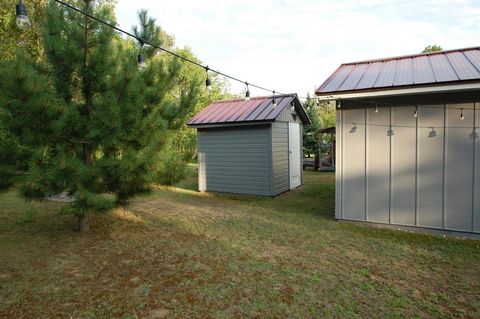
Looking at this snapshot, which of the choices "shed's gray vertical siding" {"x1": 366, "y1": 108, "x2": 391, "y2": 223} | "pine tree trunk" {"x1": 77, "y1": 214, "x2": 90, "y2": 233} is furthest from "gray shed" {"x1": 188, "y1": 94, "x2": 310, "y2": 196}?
"pine tree trunk" {"x1": 77, "y1": 214, "x2": 90, "y2": 233}

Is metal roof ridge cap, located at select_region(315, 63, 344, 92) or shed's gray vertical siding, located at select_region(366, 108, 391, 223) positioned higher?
metal roof ridge cap, located at select_region(315, 63, 344, 92)

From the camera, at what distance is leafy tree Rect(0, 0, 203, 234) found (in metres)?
3.57

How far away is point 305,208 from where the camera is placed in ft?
22.2

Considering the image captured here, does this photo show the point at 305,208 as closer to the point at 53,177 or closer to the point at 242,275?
the point at 242,275

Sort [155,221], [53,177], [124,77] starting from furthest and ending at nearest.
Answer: [155,221] → [124,77] → [53,177]

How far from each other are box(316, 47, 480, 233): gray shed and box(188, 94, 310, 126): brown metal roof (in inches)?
105

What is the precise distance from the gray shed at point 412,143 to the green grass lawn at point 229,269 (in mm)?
412

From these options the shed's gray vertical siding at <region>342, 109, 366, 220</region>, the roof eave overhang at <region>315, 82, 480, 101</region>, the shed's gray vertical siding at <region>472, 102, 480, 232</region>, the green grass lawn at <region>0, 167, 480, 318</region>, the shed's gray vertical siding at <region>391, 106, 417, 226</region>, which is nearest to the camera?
the green grass lawn at <region>0, 167, 480, 318</region>

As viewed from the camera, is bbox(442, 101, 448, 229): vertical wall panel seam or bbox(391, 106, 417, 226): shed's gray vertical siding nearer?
bbox(442, 101, 448, 229): vertical wall panel seam

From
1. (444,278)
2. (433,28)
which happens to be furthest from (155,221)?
(433,28)

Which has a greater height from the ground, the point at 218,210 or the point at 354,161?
the point at 354,161

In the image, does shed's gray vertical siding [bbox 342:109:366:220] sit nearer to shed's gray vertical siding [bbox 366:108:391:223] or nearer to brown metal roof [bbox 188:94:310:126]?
shed's gray vertical siding [bbox 366:108:391:223]

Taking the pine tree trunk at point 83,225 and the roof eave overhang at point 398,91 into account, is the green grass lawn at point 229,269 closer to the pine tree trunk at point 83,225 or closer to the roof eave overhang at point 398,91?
the pine tree trunk at point 83,225

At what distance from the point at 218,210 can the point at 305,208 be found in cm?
193
